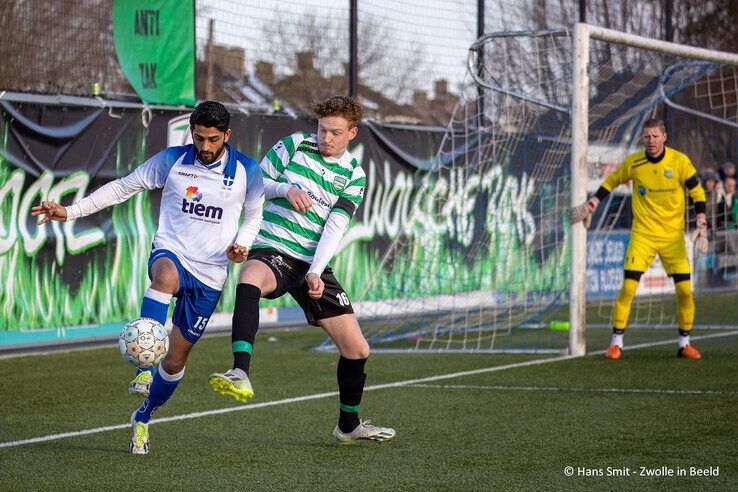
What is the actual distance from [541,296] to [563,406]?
14.0 ft

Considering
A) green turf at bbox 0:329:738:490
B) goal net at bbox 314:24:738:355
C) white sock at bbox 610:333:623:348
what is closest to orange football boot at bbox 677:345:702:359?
green turf at bbox 0:329:738:490

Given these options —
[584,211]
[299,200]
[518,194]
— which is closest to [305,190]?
[299,200]

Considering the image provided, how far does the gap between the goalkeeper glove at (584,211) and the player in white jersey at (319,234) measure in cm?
403

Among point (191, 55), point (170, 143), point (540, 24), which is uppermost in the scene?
point (540, 24)

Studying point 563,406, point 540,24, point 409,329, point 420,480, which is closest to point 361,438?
point 420,480

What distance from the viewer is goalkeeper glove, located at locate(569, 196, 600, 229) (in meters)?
9.75

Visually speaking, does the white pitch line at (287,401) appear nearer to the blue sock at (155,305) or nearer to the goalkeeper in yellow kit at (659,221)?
the goalkeeper in yellow kit at (659,221)

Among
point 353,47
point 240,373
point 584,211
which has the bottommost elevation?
point 240,373

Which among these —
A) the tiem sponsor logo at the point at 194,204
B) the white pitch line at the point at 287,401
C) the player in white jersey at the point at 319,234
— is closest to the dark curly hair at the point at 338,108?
the player in white jersey at the point at 319,234

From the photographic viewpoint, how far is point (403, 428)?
6.71m

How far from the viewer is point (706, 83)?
1485 cm

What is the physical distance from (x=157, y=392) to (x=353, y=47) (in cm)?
890

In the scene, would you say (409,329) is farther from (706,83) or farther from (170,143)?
(706,83)

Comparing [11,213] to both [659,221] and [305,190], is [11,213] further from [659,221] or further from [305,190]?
[659,221]
